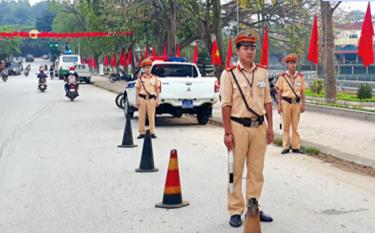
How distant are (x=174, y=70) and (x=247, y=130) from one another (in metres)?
13.4

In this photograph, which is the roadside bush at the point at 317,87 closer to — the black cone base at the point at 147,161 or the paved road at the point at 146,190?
the paved road at the point at 146,190

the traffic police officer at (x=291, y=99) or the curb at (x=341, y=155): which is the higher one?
the traffic police officer at (x=291, y=99)

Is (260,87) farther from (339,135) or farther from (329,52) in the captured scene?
(329,52)

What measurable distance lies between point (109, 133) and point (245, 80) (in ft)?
35.3

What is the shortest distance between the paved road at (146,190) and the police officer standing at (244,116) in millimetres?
434

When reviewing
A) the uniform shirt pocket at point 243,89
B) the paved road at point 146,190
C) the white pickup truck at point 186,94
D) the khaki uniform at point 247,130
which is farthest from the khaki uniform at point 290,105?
the white pickup truck at point 186,94

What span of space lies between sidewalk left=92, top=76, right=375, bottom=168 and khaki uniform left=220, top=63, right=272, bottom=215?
4.66 meters

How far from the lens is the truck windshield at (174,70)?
66.6 feet

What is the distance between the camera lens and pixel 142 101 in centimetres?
1593

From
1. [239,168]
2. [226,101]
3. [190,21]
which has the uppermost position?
[190,21]

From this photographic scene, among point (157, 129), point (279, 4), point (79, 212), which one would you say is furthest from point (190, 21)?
point (79, 212)

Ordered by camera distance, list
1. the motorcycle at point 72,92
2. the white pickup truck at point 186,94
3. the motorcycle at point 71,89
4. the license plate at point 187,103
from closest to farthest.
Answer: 1. the white pickup truck at point 186,94
2. the license plate at point 187,103
3. the motorcycle at point 71,89
4. the motorcycle at point 72,92

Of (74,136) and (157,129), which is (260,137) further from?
(157,129)

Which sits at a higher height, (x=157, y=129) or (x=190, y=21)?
(x=190, y=21)
